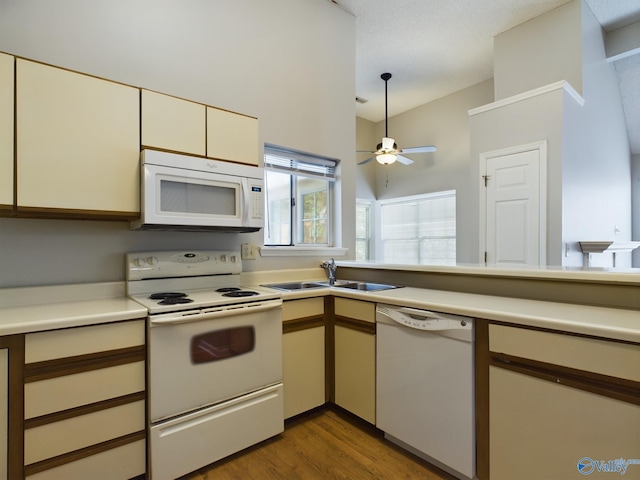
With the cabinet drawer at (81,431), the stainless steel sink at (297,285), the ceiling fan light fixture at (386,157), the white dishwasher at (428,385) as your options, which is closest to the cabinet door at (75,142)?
the cabinet drawer at (81,431)

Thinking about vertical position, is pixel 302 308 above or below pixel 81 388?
above

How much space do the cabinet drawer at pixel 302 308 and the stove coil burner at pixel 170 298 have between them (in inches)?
23.5

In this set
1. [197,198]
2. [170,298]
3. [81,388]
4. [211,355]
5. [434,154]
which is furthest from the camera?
[434,154]

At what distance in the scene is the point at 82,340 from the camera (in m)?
1.40

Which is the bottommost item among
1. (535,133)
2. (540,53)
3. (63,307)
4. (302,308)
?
(302,308)

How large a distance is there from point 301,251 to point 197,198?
112 centimetres

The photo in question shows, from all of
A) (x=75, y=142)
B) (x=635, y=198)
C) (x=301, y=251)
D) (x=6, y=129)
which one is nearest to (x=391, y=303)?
(x=301, y=251)

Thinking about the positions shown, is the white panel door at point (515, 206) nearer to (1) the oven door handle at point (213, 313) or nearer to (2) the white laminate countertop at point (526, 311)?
(2) the white laminate countertop at point (526, 311)

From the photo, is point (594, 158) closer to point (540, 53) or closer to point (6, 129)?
point (540, 53)

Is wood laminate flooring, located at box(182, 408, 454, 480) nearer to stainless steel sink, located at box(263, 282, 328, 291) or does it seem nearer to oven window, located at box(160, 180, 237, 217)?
stainless steel sink, located at box(263, 282, 328, 291)

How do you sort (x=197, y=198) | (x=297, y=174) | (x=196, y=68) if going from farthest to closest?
1. (x=297, y=174)
2. (x=196, y=68)
3. (x=197, y=198)

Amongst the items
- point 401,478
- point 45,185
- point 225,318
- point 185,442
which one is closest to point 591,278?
point 401,478

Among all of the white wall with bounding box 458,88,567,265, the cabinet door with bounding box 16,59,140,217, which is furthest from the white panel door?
the cabinet door with bounding box 16,59,140,217

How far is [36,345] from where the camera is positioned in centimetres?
131
